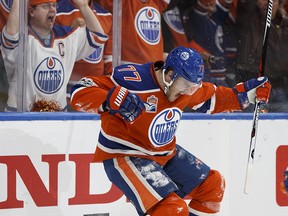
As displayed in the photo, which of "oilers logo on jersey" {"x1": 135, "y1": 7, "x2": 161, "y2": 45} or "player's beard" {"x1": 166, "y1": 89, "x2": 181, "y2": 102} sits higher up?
"oilers logo on jersey" {"x1": 135, "y1": 7, "x2": 161, "y2": 45}

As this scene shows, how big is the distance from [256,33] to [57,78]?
4.56 ft

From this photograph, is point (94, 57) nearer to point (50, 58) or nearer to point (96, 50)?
point (96, 50)

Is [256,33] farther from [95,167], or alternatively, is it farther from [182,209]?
[182,209]

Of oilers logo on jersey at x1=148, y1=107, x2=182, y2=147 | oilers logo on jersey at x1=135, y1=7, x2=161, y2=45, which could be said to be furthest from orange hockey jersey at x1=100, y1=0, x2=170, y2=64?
oilers logo on jersey at x1=148, y1=107, x2=182, y2=147

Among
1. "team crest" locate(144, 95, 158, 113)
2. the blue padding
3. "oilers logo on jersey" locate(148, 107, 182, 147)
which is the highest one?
"team crest" locate(144, 95, 158, 113)

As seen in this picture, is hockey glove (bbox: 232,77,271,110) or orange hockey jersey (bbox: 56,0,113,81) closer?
hockey glove (bbox: 232,77,271,110)

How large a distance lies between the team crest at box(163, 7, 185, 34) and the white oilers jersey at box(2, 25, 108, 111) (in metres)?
0.48

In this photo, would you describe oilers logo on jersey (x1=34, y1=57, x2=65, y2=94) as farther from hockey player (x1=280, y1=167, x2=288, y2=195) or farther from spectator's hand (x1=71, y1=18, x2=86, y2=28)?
hockey player (x1=280, y1=167, x2=288, y2=195)

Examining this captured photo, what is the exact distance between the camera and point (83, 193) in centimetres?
398

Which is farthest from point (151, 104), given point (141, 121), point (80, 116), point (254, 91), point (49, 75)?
point (49, 75)

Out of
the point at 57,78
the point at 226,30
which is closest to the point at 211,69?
the point at 226,30

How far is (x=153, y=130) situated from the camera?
331 centimetres

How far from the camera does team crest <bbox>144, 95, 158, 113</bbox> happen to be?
328 cm

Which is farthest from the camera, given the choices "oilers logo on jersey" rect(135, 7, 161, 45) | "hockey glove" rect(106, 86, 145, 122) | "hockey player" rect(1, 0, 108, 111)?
"oilers logo on jersey" rect(135, 7, 161, 45)
